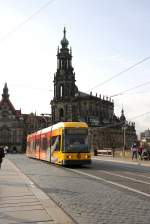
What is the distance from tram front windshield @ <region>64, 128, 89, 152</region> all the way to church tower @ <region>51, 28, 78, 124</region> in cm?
9341

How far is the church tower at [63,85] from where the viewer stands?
416 ft

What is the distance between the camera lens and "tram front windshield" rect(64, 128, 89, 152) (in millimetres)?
32719

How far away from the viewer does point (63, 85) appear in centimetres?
12788

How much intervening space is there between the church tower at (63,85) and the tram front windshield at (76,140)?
93.4 meters

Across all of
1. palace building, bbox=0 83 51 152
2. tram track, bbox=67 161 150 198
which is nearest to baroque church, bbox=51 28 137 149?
palace building, bbox=0 83 51 152

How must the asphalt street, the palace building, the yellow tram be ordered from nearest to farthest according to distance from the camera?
1. the asphalt street
2. the yellow tram
3. the palace building

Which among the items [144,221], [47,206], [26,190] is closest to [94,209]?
[47,206]

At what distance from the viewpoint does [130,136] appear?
176 metres

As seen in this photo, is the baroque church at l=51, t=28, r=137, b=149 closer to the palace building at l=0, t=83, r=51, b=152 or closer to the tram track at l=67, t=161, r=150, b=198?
the palace building at l=0, t=83, r=51, b=152

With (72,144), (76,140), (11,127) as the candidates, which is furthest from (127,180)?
(11,127)

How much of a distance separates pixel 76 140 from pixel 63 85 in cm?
9525

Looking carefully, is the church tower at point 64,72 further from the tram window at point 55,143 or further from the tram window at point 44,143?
the tram window at point 55,143

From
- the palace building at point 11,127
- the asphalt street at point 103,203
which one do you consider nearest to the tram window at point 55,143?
the asphalt street at point 103,203

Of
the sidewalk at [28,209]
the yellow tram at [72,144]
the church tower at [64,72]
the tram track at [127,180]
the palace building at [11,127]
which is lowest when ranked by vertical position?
the sidewalk at [28,209]
